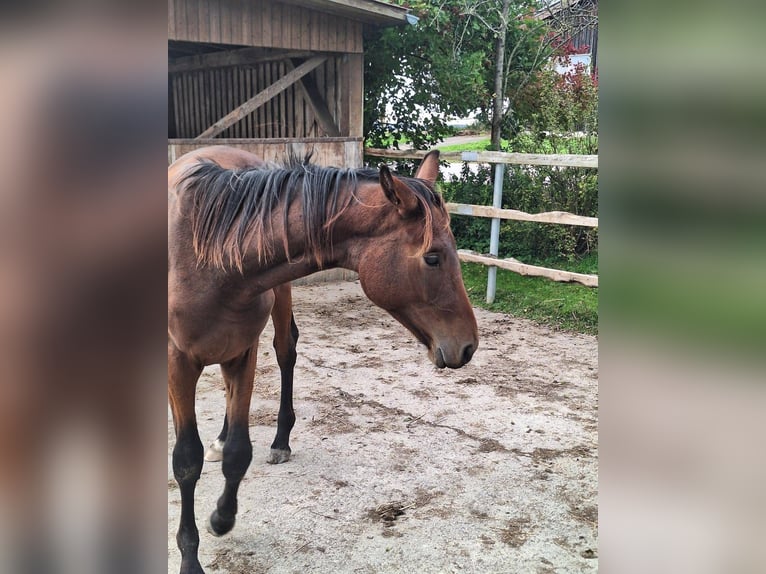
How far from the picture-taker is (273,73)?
7.34 m

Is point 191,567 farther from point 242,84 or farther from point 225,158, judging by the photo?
point 242,84

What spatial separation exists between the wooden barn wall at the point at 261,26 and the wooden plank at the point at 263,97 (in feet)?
0.96

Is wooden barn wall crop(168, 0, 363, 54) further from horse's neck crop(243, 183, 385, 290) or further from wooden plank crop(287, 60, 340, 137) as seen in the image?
horse's neck crop(243, 183, 385, 290)

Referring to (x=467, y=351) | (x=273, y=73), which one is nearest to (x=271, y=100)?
(x=273, y=73)

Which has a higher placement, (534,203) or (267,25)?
(267,25)

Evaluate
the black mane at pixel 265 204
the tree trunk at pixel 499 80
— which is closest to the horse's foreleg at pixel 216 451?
the black mane at pixel 265 204

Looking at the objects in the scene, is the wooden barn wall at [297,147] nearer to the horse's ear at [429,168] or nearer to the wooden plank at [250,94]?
the wooden plank at [250,94]

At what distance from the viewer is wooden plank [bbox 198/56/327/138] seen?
258 inches

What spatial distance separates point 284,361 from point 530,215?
329 cm

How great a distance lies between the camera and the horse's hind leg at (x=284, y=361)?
3531 millimetres

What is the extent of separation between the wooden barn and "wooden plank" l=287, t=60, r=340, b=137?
12 millimetres

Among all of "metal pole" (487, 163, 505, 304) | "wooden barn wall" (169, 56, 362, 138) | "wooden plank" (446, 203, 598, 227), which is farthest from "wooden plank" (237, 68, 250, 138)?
"metal pole" (487, 163, 505, 304)
